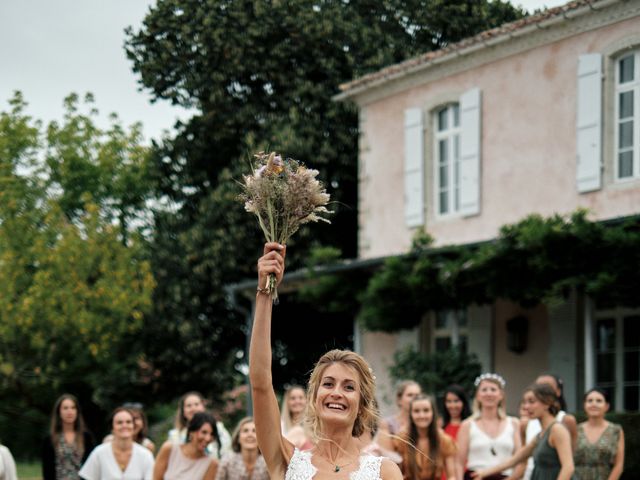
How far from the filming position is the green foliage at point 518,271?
51.8 ft

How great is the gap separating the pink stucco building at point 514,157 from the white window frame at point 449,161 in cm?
2

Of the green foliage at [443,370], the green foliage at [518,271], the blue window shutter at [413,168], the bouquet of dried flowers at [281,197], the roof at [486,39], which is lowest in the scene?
the green foliage at [443,370]

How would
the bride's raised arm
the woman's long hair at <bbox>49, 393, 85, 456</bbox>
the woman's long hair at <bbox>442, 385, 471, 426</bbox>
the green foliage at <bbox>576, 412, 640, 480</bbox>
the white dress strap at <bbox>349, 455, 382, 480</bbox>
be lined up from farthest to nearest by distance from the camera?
the green foliage at <bbox>576, 412, 640, 480</bbox>, the woman's long hair at <bbox>49, 393, 85, 456</bbox>, the woman's long hair at <bbox>442, 385, 471, 426</bbox>, the white dress strap at <bbox>349, 455, 382, 480</bbox>, the bride's raised arm

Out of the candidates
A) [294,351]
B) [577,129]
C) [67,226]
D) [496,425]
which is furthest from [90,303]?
[496,425]

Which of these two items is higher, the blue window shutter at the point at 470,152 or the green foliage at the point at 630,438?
the blue window shutter at the point at 470,152

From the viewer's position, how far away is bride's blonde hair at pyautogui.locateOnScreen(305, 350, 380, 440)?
16.2 ft

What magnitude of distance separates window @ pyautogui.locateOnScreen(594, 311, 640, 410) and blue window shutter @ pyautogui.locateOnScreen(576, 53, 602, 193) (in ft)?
5.98

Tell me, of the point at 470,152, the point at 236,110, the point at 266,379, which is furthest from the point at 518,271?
the point at 266,379

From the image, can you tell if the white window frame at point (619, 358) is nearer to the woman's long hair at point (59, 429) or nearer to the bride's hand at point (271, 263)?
the woman's long hair at point (59, 429)

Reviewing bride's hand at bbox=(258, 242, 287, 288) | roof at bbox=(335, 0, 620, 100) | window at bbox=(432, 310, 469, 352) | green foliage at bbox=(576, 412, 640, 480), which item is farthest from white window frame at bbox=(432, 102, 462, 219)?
bride's hand at bbox=(258, 242, 287, 288)

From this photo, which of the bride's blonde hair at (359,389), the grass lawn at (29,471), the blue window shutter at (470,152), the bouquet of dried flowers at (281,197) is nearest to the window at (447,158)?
the blue window shutter at (470,152)

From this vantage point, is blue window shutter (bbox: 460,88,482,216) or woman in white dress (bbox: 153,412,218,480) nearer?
woman in white dress (bbox: 153,412,218,480)

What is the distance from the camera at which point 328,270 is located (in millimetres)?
20828

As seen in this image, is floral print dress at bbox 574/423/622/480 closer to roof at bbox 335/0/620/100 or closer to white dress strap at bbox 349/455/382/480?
white dress strap at bbox 349/455/382/480
